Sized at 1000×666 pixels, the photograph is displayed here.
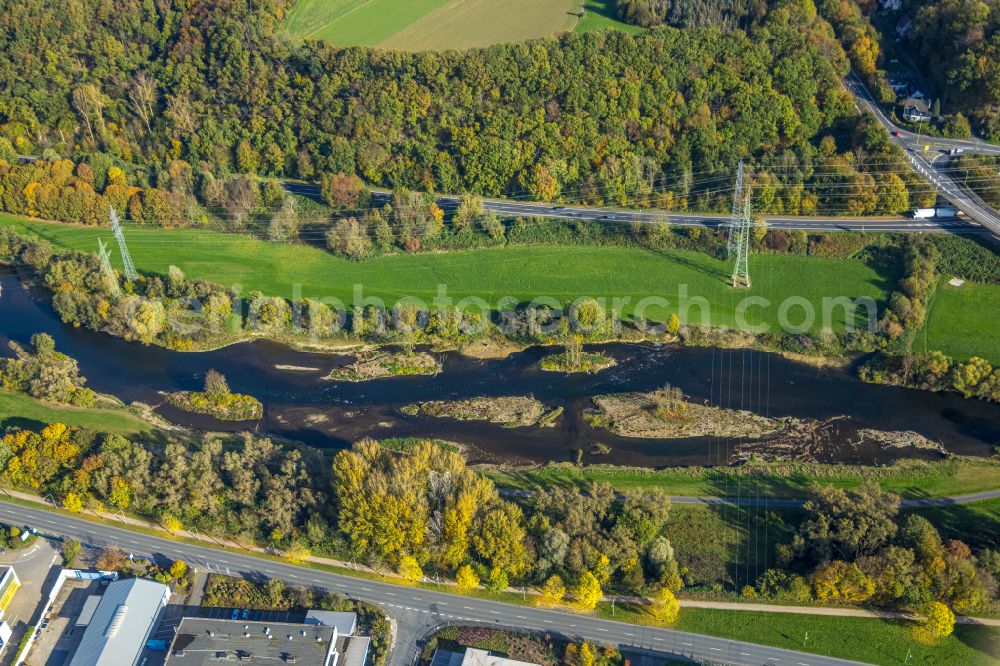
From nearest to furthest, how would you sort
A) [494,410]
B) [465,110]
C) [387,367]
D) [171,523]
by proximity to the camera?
[171,523]
[494,410]
[387,367]
[465,110]

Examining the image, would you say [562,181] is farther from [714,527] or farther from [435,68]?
[714,527]

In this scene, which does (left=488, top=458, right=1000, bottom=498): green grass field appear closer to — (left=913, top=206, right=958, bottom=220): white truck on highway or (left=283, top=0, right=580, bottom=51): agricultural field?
(left=913, top=206, right=958, bottom=220): white truck on highway

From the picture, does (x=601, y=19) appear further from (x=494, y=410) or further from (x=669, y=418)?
(x=669, y=418)

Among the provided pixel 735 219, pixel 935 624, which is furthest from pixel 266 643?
pixel 735 219

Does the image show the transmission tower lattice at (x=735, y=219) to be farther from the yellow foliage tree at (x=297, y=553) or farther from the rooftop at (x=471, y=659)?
the yellow foliage tree at (x=297, y=553)

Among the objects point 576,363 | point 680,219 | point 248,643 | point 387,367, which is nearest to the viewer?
point 248,643

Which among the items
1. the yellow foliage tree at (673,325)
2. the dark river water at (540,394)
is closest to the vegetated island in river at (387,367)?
the dark river water at (540,394)

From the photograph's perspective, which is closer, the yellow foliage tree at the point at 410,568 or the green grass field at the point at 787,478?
the yellow foliage tree at the point at 410,568
